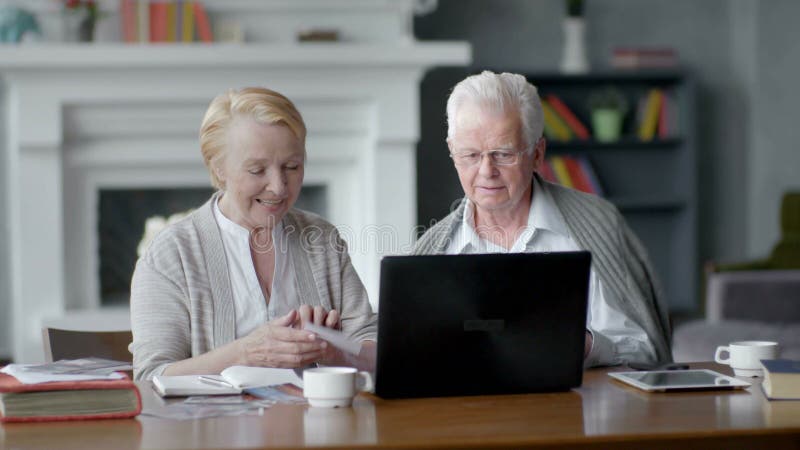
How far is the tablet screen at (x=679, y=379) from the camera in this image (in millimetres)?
1829

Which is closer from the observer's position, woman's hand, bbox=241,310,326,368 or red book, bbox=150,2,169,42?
woman's hand, bbox=241,310,326,368

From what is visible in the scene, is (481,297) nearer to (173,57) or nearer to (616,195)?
(173,57)

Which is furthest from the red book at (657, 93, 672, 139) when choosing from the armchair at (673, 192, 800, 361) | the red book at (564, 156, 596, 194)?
the armchair at (673, 192, 800, 361)

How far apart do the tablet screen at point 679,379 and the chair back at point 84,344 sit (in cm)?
100

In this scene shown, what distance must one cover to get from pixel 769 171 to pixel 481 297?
14.7 ft

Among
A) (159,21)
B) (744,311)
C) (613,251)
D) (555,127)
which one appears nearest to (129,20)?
(159,21)

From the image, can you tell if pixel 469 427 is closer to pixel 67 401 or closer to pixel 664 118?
pixel 67 401

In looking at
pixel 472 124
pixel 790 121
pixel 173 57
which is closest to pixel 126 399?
pixel 472 124

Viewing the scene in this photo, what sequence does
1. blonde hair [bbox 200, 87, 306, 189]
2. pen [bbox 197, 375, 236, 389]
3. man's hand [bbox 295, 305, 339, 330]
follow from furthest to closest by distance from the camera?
blonde hair [bbox 200, 87, 306, 189]
man's hand [bbox 295, 305, 339, 330]
pen [bbox 197, 375, 236, 389]

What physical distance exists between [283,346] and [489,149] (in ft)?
2.26

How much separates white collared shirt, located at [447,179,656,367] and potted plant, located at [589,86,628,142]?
10.0ft

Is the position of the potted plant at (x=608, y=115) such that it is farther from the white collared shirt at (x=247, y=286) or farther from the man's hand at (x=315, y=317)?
the man's hand at (x=315, y=317)

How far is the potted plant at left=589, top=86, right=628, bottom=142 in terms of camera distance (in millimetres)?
5426

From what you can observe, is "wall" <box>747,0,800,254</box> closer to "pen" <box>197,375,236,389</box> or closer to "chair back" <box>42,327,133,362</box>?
"chair back" <box>42,327,133,362</box>
